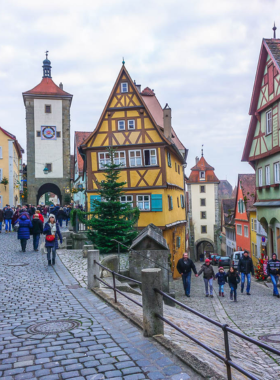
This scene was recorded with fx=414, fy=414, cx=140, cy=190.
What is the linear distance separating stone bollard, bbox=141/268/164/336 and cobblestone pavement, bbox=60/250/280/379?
18.8 inches

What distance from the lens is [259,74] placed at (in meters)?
24.6

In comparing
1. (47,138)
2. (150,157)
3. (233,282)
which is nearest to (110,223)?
(233,282)

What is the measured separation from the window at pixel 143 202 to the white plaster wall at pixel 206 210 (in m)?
35.1

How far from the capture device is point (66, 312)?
306 inches

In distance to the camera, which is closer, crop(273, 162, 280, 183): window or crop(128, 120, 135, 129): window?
crop(273, 162, 280, 183): window

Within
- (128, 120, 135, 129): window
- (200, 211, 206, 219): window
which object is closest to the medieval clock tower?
(200, 211, 206, 219): window

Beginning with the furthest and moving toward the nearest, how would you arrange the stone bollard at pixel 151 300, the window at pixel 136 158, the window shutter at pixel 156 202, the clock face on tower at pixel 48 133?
the clock face on tower at pixel 48 133
the window at pixel 136 158
the window shutter at pixel 156 202
the stone bollard at pixel 151 300

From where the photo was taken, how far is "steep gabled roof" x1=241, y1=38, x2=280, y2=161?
73.7 ft

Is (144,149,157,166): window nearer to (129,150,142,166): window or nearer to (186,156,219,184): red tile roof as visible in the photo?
(129,150,142,166): window

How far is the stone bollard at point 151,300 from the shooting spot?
5.94 metres

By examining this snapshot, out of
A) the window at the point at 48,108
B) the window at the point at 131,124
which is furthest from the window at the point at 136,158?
the window at the point at 48,108

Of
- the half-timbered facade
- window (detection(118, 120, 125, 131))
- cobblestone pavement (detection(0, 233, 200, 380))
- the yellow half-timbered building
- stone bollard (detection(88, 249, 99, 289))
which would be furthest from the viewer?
window (detection(118, 120, 125, 131))

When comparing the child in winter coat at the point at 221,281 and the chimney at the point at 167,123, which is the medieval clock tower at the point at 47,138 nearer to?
the chimney at the point at 167,123

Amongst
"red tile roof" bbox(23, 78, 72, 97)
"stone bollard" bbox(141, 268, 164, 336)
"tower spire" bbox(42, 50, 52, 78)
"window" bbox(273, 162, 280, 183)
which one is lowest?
"stone bollard" bbox(141, 268, 164, 336)
